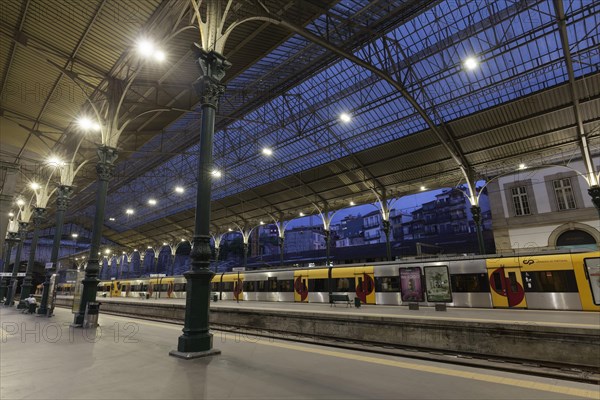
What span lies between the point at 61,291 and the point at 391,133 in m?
48.9

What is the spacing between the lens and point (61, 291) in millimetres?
45094

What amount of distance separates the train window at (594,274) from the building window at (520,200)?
50.2 feet

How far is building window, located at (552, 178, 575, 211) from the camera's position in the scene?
24.2 metres

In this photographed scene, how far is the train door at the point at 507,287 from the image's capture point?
1388cm

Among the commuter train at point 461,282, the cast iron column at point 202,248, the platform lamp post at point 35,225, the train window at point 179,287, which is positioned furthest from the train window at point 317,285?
the platform lamp post at point 35,225

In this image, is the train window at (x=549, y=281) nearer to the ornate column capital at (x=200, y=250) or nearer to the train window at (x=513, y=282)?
the train window at (x=513, y=282)

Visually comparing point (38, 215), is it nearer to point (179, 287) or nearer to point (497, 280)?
point (179, 287)

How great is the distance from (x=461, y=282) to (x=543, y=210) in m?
15.2

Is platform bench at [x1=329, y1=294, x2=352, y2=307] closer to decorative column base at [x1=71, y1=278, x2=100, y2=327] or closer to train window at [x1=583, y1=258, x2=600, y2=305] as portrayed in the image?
train window at [x1=583, y1=258, x2=600, y2=305]

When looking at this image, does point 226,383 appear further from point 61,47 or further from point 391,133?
point 391,133

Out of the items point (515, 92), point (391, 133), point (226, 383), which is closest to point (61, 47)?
point (226, 383)

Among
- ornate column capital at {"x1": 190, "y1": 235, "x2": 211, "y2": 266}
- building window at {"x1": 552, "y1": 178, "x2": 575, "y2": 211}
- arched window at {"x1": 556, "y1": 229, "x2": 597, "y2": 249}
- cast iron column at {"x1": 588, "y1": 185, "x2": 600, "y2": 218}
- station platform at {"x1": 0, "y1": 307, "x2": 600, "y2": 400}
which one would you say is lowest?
station platform at {"x1": 0, "y1": 307, "x2": 600, "y2": 400}

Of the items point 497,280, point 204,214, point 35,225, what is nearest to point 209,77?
point 204,214

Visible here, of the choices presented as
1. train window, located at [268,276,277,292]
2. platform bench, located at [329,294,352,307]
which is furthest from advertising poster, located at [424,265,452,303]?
train window, located at [268,276,277,292]
